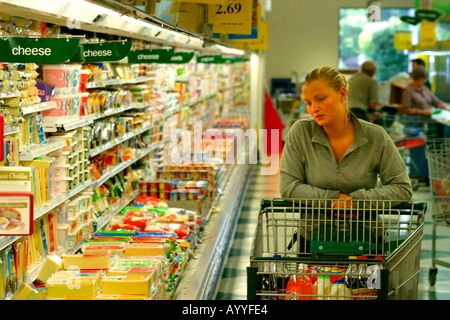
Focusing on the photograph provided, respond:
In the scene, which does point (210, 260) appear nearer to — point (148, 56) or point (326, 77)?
point (148, 56)

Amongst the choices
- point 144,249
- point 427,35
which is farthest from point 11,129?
point 427,35

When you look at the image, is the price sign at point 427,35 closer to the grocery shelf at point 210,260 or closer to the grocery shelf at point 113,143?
the grocery shelf at point 210,260

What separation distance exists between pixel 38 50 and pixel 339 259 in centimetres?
155

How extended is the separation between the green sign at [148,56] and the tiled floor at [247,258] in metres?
2.00

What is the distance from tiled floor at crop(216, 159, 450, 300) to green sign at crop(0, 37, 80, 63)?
3.11 metres

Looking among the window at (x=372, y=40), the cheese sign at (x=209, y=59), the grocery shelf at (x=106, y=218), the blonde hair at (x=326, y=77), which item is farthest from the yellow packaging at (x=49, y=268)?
the window at (x=372, y=40)

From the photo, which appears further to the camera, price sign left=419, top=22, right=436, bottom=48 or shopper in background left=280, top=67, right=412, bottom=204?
price sign left=419, top=22, right=436, bottom=48

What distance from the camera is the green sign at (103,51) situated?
3.71 m

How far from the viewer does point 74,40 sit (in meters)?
2.77

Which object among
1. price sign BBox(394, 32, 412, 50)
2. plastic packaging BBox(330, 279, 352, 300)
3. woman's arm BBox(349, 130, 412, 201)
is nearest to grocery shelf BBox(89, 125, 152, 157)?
woman's arm BBox(349, 130, 412, 201)

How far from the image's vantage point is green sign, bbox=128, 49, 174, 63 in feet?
16.0

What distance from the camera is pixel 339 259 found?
2057 mm

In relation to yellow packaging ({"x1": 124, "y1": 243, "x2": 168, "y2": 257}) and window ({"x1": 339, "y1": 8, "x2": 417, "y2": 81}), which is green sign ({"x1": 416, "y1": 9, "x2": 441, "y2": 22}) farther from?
yellow packaging ({"x1": 124, "y1": 243, "x2": 168, "y2": 257})
